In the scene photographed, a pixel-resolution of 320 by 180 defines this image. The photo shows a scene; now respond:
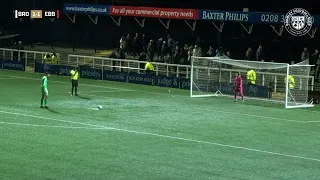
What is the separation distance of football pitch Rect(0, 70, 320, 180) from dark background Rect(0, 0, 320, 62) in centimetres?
793

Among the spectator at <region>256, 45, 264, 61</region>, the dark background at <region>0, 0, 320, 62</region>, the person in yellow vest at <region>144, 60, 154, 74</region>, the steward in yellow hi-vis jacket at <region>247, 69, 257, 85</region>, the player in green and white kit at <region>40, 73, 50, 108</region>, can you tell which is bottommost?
the player in green and white kit at <region>40, 73, 50, 108</region>

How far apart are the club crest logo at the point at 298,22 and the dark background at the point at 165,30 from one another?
67.2 inches

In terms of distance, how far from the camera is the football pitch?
20.3m

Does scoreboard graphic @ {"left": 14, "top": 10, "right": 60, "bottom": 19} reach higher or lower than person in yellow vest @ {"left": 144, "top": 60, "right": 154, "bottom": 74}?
higher

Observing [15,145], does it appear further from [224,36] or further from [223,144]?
[224,36]

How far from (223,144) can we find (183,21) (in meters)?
26.7

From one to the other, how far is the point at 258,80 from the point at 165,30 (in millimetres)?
13879

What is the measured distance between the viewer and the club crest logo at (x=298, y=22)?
41594mm

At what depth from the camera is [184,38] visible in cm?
5109

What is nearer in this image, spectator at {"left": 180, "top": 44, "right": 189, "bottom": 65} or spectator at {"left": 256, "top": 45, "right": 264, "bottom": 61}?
spectator at {"left": 256, "top": 45, "right": 264, "bottom": 61}

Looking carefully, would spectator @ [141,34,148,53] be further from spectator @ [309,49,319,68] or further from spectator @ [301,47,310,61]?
spectator @ [309,49,319,68]

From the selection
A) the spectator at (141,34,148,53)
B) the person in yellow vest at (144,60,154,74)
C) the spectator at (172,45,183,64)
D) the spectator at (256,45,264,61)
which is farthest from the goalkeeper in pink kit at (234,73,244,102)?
the spectator at (141,34,148,53)

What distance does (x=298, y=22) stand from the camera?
42812 mm

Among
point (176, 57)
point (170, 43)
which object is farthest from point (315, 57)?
point (170, 43)
